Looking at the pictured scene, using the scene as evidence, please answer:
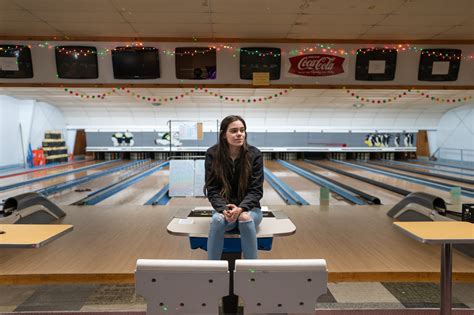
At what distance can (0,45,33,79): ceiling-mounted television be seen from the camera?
447 cm

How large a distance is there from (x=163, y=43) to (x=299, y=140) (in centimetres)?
1050

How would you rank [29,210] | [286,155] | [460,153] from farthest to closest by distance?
1. [286,155]
2. [460,153]
3. [29,210]

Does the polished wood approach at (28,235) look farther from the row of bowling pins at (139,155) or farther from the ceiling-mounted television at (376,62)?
the row of bowling pins at (139,155)

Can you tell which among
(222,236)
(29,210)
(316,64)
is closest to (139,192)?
(29,210)

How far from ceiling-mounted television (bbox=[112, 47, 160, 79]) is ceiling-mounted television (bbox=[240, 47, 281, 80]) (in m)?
1.18

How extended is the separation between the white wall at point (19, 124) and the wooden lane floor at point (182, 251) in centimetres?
747

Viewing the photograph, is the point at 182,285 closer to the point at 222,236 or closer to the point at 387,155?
the point at 222,236

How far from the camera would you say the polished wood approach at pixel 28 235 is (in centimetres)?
155

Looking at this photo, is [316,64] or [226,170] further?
[316,64]

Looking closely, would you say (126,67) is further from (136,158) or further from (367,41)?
(136,158)

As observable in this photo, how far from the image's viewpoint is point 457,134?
13492 millimetres

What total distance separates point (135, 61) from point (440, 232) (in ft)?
13.4

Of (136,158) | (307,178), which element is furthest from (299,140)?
(136,158)

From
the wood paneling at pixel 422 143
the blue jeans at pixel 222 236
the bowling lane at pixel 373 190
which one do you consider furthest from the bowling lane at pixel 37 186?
the wood paneling at pixel 422 143
